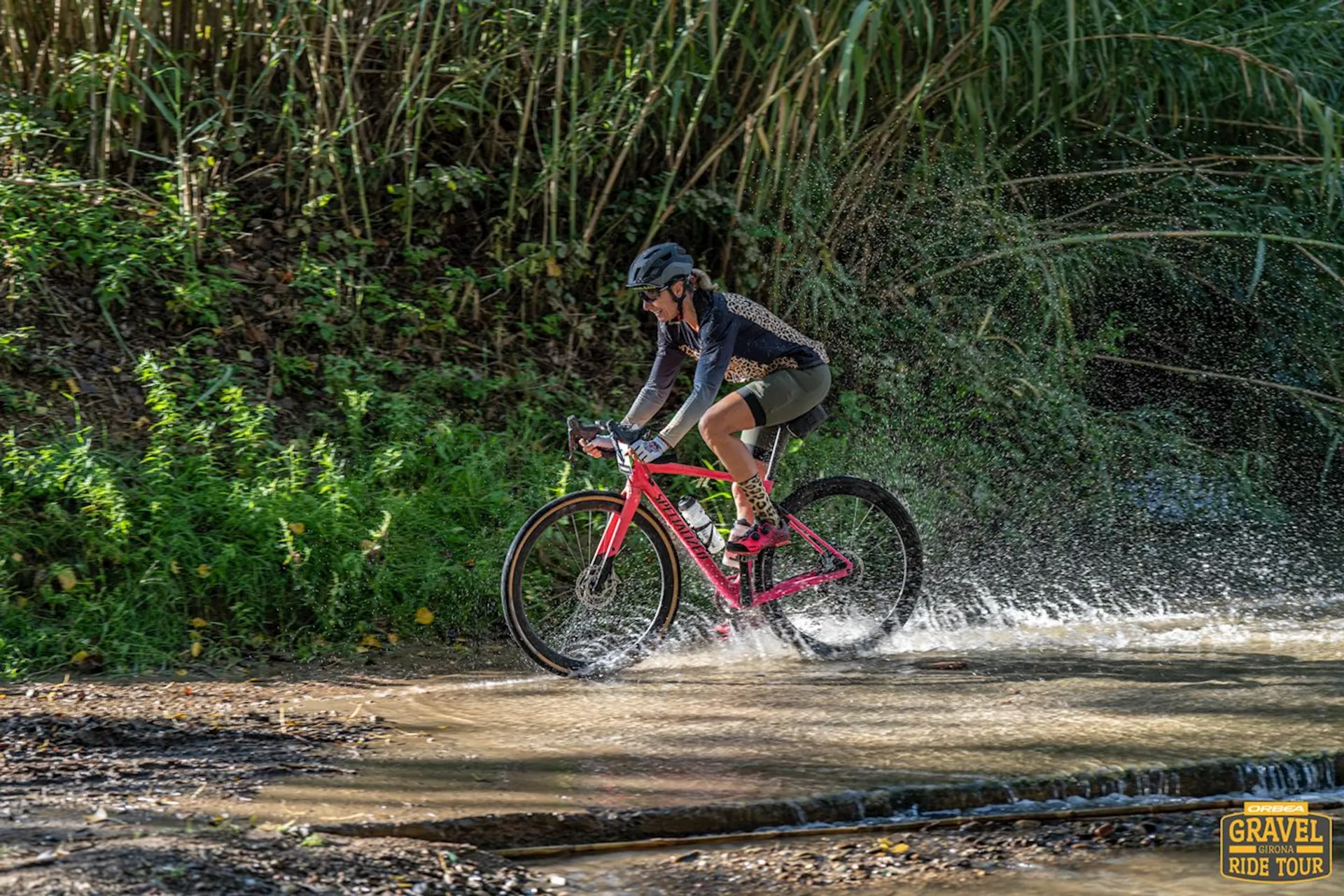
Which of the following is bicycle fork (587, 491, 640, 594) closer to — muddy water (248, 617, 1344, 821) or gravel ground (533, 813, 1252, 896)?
muddy water (248, 617, 1344, 821)

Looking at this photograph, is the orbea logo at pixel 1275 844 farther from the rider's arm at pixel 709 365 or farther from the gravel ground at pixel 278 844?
the rider's arm at pixel 709 365

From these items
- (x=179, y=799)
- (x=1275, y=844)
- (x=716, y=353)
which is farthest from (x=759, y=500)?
(x=179, y=799)

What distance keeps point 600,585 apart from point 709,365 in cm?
100

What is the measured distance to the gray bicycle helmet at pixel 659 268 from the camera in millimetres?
5629

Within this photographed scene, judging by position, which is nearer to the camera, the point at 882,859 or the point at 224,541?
the point at 882,859

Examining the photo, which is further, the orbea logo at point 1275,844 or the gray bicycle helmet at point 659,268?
the gray bicycle helmet at point 659,268

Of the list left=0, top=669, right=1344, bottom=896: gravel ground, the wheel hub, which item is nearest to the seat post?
the wheel hub

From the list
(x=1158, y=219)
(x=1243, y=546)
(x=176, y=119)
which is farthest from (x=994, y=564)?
(x=176, y=119)

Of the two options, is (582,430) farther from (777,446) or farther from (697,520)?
(777,446)

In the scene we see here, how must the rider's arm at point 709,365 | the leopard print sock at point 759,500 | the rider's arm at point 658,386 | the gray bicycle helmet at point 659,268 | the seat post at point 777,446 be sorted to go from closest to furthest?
the gray bicycle helmet at point 659,268, the rider's arm at point 709,365, the rider's arm at point 658,386, the leopard print sock at point 759,500, the seat post at point 777,446

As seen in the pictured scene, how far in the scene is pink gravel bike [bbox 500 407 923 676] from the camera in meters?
5.84

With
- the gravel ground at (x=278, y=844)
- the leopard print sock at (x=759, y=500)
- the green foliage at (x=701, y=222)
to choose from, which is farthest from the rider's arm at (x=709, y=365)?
the gravel ground at (x=278, y=844)

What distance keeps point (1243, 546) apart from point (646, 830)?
5755mm

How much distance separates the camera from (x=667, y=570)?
595 centimetres
